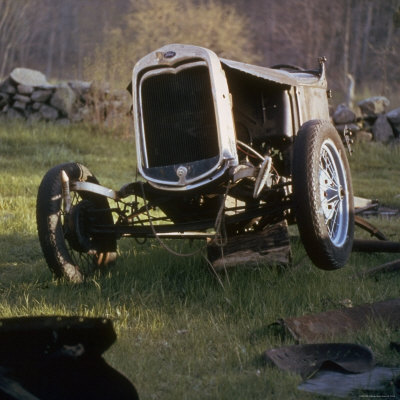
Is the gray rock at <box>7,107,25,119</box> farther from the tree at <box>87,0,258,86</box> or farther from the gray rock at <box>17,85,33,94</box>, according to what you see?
the tree at <box>87,0,258,86</box>

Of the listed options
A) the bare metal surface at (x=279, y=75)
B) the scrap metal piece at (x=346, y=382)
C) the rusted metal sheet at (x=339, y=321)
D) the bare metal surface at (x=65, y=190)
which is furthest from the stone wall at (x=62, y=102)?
the scrap metal piece at (x=346, y=382)

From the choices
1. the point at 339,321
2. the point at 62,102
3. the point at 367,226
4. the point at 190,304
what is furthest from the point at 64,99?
the point at 339,321

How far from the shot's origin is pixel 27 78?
15734 mm

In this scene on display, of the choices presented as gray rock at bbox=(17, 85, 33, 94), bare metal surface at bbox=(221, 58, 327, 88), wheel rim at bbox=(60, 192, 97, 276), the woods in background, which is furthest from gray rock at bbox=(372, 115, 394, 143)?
wheel rim at bbox=(60, 192, 97, 276)

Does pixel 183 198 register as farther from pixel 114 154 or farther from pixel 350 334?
pixel 114 154

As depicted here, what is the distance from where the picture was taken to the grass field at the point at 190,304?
368 centimetres

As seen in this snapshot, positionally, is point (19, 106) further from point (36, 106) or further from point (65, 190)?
point (65, 190)

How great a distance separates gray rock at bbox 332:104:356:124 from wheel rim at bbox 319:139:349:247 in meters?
9.61

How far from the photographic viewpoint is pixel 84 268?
5.86m

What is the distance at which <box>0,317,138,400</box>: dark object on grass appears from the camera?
9.27ft

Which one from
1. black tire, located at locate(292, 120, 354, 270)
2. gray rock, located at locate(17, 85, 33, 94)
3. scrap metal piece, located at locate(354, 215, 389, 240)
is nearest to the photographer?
black tire, located at locate(292, 120, 354, 270)

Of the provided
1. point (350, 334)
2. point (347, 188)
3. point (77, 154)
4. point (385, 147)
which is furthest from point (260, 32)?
point (350, 334)

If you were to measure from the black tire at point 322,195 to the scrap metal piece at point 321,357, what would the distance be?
125cm

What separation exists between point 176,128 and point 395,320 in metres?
2.04
